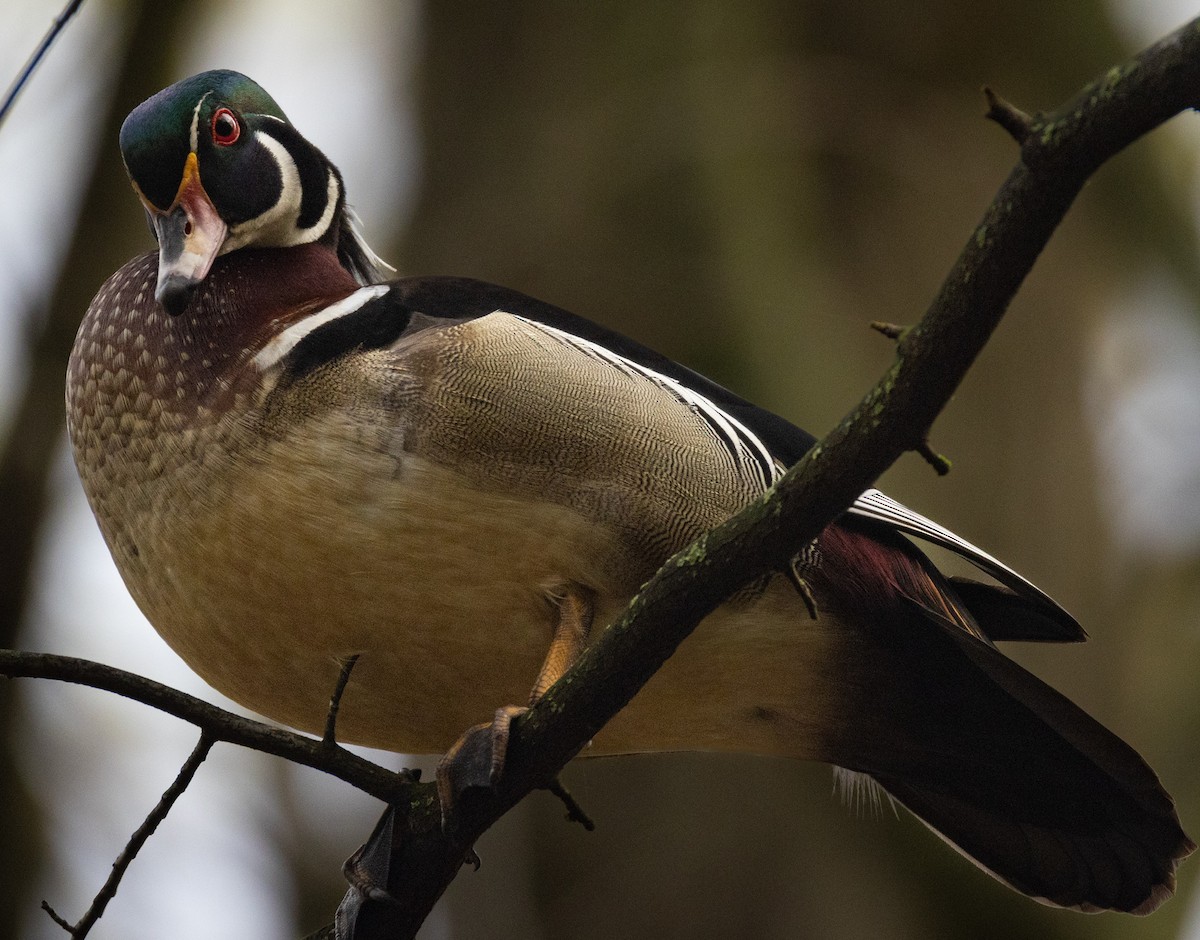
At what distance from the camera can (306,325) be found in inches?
93.8

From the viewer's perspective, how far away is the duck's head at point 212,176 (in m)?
2.46

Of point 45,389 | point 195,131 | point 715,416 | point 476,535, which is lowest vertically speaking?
point 45,389

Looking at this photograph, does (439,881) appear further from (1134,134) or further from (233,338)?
(1134,134)

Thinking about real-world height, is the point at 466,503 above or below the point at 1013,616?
below

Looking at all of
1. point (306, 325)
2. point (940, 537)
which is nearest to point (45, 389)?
point (306, 325)

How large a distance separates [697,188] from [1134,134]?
9.70 feet

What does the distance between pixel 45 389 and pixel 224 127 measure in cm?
123

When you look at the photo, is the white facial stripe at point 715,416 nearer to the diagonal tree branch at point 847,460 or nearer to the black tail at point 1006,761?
the black tail at point 1006,761

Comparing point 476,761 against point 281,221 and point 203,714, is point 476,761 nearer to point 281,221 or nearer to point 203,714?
point 203,714

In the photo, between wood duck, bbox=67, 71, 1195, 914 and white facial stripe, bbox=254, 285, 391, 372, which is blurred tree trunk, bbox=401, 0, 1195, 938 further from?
white facial stripe, bbox=254, 285, 391, 372

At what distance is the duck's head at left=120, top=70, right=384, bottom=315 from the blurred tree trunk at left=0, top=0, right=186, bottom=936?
3.43ft

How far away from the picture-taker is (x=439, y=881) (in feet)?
6.63

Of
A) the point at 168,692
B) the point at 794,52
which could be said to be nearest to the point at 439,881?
the point at 168,692

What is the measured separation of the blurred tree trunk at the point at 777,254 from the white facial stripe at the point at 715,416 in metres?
1.28
